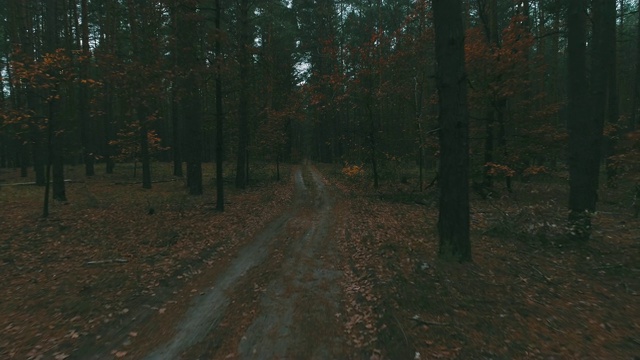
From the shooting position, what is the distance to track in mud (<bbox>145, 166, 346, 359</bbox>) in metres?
4.86

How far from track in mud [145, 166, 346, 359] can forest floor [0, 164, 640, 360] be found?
29 mm

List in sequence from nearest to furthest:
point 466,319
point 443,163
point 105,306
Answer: point 466,319 → point 105,306 → point 443,163

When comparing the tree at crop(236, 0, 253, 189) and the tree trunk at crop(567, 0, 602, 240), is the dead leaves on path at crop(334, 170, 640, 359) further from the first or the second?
the tree at crop(236, 0, 253, 189)

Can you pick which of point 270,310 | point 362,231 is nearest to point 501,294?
point 270,310

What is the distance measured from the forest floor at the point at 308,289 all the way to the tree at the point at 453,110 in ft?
4.30

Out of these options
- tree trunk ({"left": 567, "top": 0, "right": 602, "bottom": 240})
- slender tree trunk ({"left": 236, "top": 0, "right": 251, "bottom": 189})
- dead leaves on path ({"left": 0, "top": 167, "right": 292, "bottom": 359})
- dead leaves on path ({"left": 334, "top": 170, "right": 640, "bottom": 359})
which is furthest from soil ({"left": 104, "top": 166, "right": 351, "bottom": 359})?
slender tree trunk ({"left": 236, "top": 0, "right": 251, "bottom": 189})

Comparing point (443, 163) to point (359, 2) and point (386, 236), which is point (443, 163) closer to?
point (386, 236)

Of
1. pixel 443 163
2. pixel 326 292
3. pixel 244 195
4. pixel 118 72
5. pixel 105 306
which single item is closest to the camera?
pixel 105 306

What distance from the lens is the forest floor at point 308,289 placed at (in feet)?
16.1

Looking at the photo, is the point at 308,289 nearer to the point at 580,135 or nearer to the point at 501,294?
the point at 501,294

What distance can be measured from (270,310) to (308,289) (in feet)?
3.67

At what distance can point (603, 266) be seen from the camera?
297 inches

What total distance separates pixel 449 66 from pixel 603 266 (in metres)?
5.33

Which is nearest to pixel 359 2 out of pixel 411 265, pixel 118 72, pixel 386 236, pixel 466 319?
pixel 118 72
